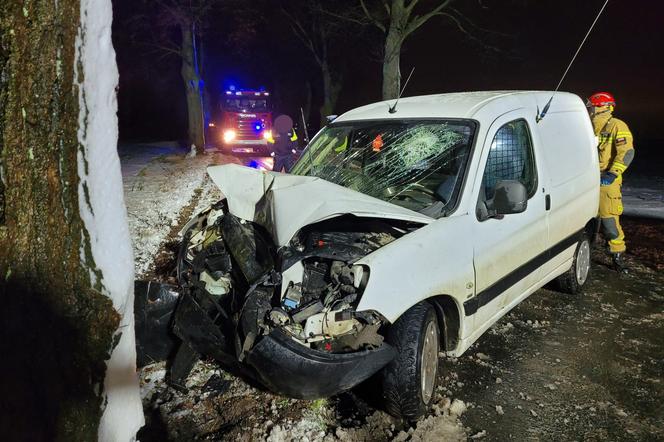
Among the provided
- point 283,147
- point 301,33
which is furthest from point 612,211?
point 301,33

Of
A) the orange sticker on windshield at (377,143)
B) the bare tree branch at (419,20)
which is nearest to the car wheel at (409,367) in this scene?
the orange sticker on windshield at (377,143)

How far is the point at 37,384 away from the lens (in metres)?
1.44

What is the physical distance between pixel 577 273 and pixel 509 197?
237 centimetres

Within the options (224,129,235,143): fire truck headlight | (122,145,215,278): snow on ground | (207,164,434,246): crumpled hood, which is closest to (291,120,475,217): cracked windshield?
(207,164,434,246): crumpled hood

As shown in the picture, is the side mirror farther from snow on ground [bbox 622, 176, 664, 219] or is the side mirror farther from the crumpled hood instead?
snow on ground [bbox 622, 176, 664, 219]

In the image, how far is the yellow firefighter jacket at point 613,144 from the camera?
5.53 meters

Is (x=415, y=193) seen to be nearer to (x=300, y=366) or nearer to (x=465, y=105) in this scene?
(x=465, y=105)

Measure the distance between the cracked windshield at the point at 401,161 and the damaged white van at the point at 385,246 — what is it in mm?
12

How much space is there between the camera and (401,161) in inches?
149

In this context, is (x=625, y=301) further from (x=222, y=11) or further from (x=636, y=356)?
(x=222, y=11)

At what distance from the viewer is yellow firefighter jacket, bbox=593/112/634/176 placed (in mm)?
5531

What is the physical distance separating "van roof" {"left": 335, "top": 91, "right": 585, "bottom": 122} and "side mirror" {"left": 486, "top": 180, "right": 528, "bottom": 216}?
0.66 metres

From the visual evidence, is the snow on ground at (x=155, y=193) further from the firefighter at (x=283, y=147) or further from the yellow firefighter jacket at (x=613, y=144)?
the yellow firefighter jacket at (x=613, y=144)

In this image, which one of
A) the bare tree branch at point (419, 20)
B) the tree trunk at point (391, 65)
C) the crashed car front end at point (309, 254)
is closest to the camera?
the crashed car front end at point (309, 254)
